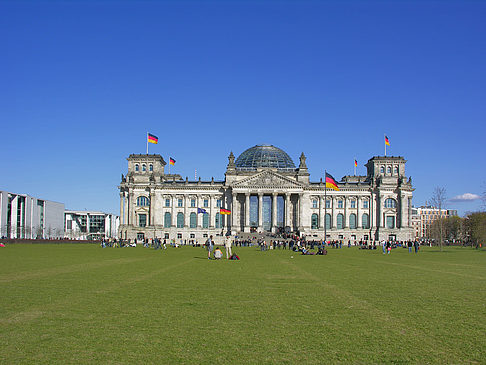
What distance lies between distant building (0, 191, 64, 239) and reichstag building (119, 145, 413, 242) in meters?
42.0

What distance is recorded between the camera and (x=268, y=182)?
126688mm

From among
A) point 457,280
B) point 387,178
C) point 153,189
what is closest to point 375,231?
point 387,178

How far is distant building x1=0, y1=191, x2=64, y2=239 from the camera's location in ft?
489

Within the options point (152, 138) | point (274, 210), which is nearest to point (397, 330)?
point (152, 138)

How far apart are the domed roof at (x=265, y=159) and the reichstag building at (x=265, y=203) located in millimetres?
3020

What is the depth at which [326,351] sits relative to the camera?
37.8ft

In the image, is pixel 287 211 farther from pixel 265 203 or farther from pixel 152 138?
pixel 152 138

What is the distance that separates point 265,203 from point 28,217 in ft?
285

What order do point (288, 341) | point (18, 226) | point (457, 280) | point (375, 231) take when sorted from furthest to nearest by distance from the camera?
point (18, 226) → point (375, 231) → point (457, 280) → point (288, 341)

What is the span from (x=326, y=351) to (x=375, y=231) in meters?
123

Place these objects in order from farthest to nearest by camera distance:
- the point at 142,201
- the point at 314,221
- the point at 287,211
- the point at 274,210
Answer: the point at 142,201
the point at 314,221
the point at 287,211
the point at 274,210

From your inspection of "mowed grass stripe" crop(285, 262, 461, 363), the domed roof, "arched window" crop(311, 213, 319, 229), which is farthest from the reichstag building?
"mowed grass stripe" crop(285, 262, 461, 363)

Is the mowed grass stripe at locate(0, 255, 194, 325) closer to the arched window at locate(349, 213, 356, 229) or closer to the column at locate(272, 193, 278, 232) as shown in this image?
the column at locate(272, 193, 278, 232)

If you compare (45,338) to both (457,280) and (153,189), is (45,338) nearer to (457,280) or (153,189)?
(457,280)
